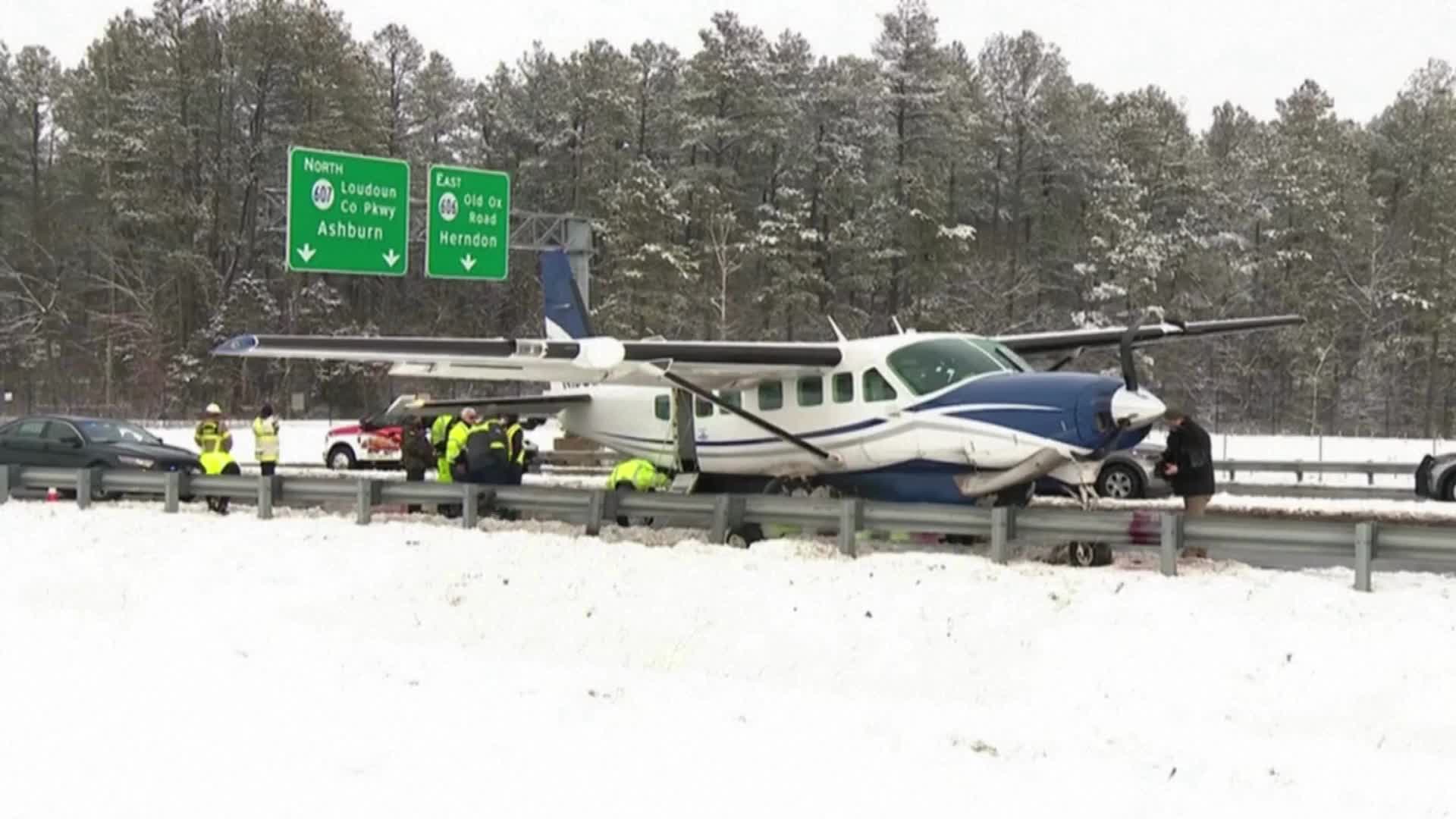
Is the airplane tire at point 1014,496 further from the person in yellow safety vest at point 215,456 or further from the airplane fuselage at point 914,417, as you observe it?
the person in yellow safety vest at point 215,456

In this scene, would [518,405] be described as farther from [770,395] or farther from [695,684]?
[695,684]

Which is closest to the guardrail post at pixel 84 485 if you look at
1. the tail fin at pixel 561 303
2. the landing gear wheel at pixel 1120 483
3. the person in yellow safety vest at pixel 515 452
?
the person in yellow safety vest at pixel 515 452

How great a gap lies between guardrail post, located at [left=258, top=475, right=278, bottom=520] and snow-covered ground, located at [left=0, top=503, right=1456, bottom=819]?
2021 mm

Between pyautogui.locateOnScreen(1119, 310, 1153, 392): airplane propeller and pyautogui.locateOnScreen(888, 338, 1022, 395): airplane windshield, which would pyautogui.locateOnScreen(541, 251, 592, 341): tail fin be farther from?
pyautogui.locateOnScreen(1119, 310, 1153, 392): airplane propeller

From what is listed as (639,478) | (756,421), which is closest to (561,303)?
(639,478)

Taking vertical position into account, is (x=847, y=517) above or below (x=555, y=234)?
below

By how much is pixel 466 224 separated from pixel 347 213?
9.70 feet

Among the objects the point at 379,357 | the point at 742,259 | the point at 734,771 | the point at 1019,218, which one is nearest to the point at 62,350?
the point at 742,259

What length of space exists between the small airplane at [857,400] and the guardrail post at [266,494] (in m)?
1.88

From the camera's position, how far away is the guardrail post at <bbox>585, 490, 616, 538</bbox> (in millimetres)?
14516

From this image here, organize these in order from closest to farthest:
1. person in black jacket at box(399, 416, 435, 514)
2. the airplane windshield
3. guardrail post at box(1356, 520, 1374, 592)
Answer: guardrail post at box(1356, 520, 1374, 592)
the airplane windshield
person in black jacket at box(399, 416, 435, 514)

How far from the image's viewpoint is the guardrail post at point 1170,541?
35.6 ft

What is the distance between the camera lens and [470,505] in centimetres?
1476

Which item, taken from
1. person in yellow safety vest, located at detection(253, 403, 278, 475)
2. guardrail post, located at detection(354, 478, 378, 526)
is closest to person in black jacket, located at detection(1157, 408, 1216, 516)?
guardrail post, located at detection(354, 478, 378, 526)
